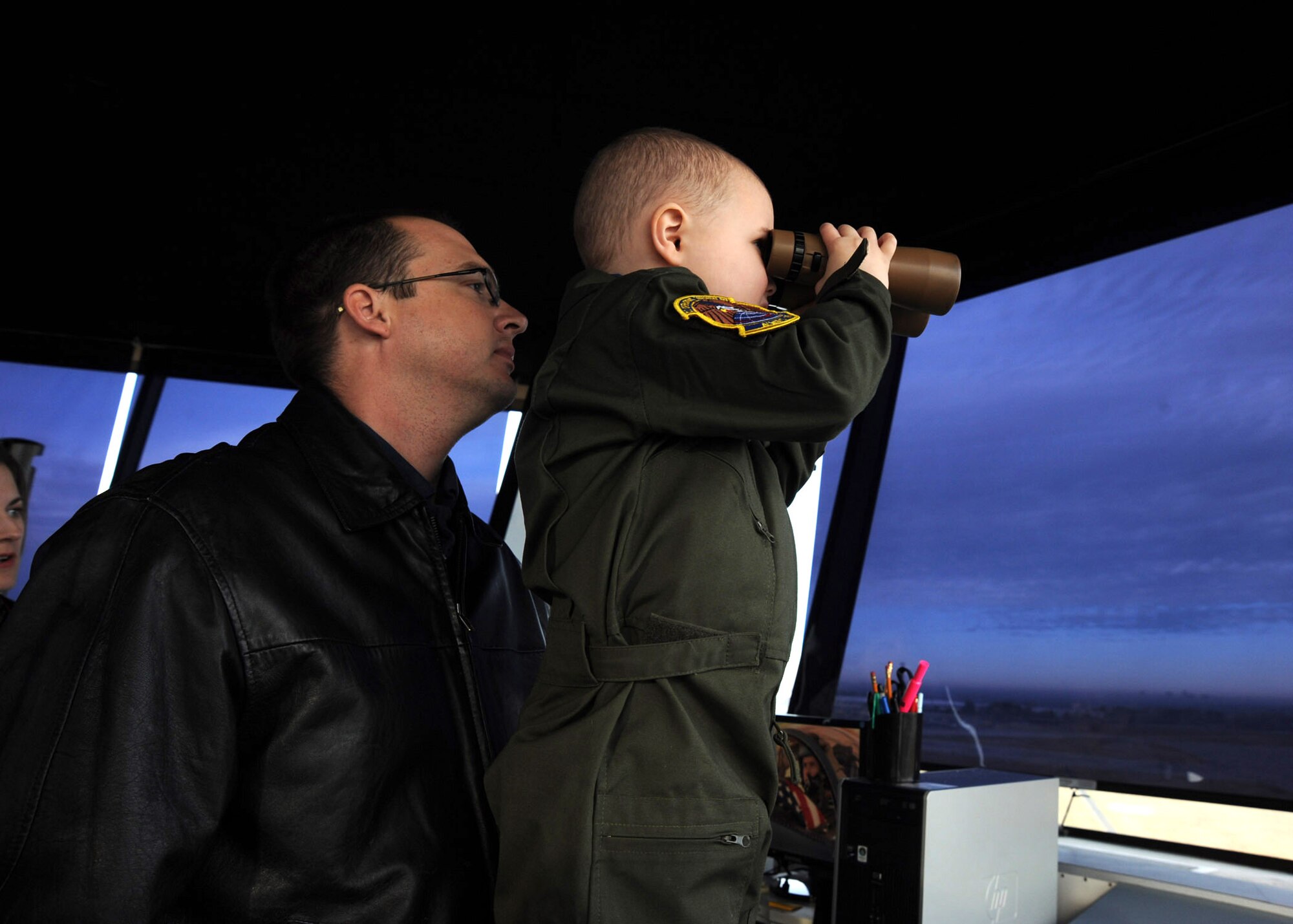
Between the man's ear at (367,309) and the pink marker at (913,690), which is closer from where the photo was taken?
the man's ear at (367,309)

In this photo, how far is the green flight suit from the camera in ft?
2.89

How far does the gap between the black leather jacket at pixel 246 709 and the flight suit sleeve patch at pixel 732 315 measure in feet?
1.62

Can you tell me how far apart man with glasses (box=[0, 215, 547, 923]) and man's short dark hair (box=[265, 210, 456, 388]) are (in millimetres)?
151

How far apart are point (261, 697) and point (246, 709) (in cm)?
2

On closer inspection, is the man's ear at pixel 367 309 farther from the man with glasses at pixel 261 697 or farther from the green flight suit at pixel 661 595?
the green flight suit at pixel 661 595

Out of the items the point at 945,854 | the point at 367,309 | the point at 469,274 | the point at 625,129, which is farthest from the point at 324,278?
the point at 625,129

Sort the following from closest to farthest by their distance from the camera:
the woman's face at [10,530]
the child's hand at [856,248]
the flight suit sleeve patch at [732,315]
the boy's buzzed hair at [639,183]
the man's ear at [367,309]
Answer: the flight suit sleeve patch at [732,315]
the child's hand at [856,248]
the boy's buzzed hair at [639,183]
the man's ear at [367,309]
the woman's face at [10,530]

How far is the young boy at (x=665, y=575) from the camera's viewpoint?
2.89 ft

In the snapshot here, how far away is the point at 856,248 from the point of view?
3.67 feet

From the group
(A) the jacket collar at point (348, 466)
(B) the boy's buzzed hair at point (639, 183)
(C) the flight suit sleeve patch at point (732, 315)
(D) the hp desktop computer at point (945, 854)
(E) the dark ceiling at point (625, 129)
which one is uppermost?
(E) the dark ceiling at point (625, 129)

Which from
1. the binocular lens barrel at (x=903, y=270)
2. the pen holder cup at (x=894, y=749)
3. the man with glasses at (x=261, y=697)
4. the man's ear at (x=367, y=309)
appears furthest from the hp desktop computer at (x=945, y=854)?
the man's ear at (x=367, y=309)

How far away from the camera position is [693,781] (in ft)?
2.90

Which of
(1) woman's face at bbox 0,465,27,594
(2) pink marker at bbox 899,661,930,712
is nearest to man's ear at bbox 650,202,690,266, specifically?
(2) pink marker at bbox 899,661,930,712

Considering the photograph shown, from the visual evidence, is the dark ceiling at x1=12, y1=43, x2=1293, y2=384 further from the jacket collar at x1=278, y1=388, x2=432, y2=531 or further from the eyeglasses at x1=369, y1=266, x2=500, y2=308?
the jacket collar at x1=278, y1=388, x2=432, y2=531
